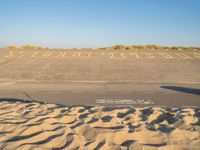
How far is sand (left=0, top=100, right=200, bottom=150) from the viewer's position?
5.16 meters

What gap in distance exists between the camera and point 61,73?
2392cm

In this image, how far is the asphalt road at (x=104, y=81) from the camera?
44.3 ft

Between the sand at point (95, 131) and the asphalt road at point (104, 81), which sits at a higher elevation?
the sand at point (95, 131)

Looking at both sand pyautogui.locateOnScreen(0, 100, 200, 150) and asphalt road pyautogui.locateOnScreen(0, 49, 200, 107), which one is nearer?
sand pyautogui.locateOnScreen(0, 100, 200, 150)

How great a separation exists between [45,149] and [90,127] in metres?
1.59

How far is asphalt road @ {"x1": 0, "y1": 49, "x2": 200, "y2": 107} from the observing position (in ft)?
44.3

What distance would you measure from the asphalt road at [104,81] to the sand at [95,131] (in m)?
4.51

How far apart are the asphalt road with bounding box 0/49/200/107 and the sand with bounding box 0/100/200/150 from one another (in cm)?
451

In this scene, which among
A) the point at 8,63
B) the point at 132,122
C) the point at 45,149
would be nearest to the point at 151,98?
the point at 132,122

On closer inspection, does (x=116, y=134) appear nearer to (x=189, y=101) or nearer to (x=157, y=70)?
(x=189, y=101)

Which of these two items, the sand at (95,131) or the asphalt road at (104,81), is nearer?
the sand at (95,131)

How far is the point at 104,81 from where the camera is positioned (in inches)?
811

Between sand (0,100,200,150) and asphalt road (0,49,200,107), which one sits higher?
sand (0,100,200,150)

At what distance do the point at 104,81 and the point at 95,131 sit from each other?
48.1ft
